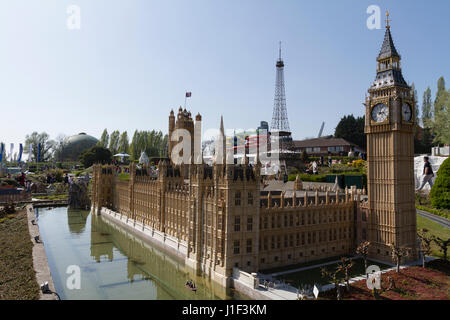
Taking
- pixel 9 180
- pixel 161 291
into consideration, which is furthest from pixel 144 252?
pixel 9 180

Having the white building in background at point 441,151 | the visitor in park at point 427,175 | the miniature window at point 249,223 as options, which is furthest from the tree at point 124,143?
the miniature window at point 249,223

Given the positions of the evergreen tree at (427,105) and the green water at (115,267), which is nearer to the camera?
the green water at (115,267)

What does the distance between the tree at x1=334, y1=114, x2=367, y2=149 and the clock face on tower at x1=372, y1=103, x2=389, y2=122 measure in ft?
353

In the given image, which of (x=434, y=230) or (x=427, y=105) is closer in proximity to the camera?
(x=434, y=230)

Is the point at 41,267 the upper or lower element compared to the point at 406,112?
lower

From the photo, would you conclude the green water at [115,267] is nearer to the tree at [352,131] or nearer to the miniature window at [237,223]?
the miniature window at [237,223]

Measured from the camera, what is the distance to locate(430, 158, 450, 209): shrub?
200ft

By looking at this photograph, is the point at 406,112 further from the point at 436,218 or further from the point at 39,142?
the point at 39,142

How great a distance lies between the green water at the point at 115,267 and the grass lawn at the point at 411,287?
11.5 meters

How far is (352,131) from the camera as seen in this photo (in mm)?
146625

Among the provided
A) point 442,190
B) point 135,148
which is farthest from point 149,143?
point 442,190

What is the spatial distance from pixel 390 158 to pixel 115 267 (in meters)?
40.6

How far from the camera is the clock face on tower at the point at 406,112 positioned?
43062 millimetres

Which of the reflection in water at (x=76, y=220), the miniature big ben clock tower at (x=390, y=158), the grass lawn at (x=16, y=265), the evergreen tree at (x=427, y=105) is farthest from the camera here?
the evergreen tree at (x=427, y=105)
